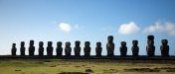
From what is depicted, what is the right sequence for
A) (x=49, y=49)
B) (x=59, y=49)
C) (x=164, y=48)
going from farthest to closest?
(x=49, y=49) → (x=59, y=49) → (x=164, y=48)

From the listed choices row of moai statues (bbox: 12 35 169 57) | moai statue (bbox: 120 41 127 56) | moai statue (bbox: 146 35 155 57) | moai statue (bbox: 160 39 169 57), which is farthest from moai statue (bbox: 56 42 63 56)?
moai statue (bbox: 160 39 169 57)

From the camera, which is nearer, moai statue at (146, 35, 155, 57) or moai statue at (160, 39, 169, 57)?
moai statue at (160, 39, 169, 57)

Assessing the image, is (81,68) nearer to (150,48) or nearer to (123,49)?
(123,49)

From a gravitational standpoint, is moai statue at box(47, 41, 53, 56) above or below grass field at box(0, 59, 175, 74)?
above

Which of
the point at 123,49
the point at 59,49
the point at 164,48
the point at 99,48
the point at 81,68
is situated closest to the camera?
the point at 81,68

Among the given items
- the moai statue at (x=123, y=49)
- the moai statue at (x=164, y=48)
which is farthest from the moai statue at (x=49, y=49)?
the moai statue at (x=164, y=48)

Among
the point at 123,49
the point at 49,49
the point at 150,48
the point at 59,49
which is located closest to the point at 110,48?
the point at 123,49

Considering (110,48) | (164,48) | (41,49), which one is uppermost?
(41,49)

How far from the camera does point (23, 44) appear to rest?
137 ft

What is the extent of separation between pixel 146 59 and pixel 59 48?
10.8 metres

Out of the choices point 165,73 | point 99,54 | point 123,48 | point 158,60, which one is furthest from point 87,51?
point 165,73

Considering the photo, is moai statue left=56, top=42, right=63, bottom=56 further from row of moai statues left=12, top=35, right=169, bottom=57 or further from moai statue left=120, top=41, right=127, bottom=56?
moai statue left=120, top=41, right=127, bottom=56

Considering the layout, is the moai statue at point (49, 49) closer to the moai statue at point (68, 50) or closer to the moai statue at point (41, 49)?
the moai statue at point (41, 49)

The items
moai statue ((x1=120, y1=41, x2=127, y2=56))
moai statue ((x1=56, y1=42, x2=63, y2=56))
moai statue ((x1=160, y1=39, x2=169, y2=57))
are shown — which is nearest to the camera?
moai statue ((x1=160, y1=39, x2=169, y2=57))
